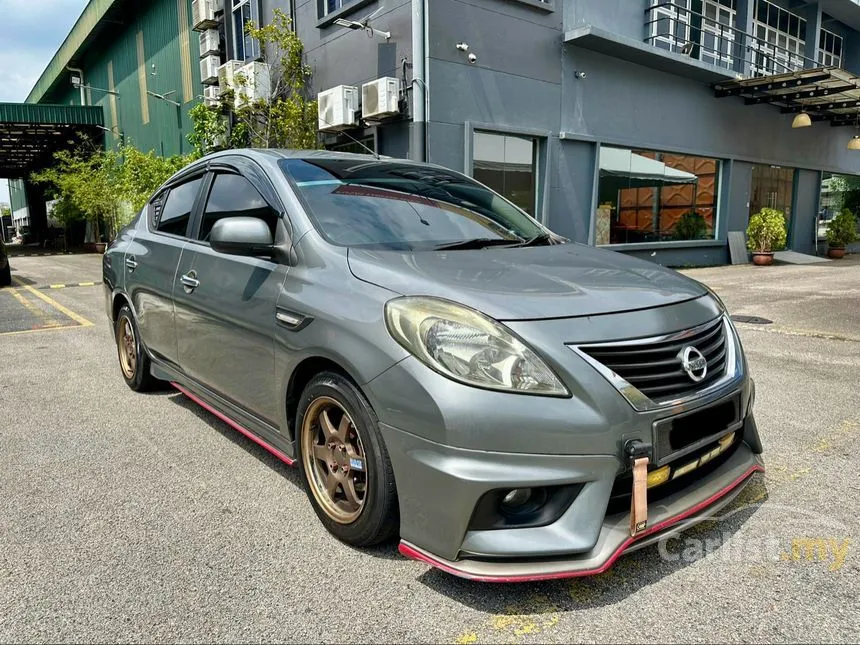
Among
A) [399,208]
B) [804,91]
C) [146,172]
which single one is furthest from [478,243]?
[146,172]

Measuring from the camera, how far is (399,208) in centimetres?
313

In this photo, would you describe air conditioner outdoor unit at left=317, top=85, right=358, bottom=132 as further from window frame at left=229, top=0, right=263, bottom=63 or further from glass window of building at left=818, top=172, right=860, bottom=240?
glass window of building at left=818, top=172, right=860, bottom=240

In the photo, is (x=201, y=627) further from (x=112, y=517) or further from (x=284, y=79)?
(x=284, y=79)

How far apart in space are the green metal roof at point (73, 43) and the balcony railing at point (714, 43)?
22665mm

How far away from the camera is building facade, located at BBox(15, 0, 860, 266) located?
11.0m

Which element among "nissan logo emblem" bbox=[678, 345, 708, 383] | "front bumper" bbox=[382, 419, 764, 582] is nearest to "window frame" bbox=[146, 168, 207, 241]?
"front bumper" bbox=[382, 419, 764, 582]

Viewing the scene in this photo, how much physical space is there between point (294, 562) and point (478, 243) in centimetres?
162

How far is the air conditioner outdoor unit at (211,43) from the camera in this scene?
17.7 metres

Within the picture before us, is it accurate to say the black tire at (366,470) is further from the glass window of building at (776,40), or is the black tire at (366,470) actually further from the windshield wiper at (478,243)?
the glass window of building at (776,40)

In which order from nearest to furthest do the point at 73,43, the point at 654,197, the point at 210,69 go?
the point at 654,197
the point at 210,69
the point at 73,43

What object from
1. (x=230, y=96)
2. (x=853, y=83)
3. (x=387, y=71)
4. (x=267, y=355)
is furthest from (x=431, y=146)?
(x=853, y=83)

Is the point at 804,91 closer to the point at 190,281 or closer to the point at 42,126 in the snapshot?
the point at 190,281

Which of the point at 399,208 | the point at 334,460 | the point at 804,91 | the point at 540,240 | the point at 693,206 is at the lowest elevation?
the point at 334,460

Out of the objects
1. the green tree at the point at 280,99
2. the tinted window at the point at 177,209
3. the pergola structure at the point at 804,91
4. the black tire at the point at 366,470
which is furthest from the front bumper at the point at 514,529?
the pergola structure at the point at 804,91
